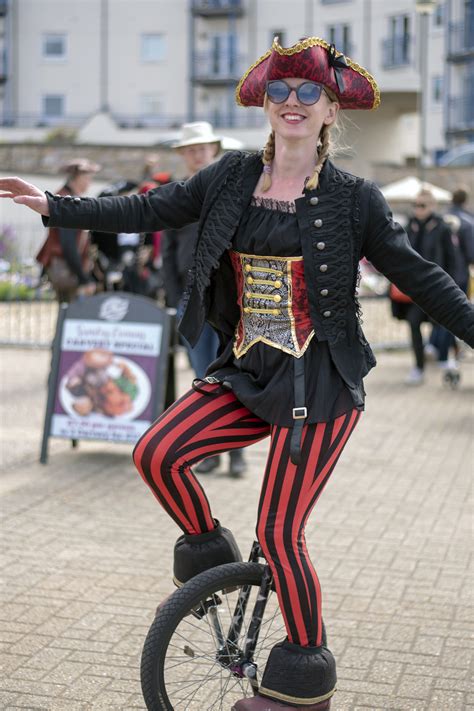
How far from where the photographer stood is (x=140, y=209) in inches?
148

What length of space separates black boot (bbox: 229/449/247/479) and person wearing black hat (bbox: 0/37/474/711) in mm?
3806

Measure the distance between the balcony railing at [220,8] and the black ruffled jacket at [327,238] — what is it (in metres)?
48.7

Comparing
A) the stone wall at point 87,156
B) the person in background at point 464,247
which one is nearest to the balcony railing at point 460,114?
the stone wall at point 87,156

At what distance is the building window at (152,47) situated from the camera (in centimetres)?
5197

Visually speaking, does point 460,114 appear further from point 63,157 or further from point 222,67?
point 63,157

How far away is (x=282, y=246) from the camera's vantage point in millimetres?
3547

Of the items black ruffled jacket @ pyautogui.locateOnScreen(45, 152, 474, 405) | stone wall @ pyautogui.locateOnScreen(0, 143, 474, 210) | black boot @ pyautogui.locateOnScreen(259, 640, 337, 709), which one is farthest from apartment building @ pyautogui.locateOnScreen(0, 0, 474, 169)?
black boot @ pyautogui.locateOnScreen(259, 640, 337, 709)

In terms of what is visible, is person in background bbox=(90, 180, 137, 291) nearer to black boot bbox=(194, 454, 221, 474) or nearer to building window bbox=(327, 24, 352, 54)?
black boot bbox=(194, 454, 221, 474)

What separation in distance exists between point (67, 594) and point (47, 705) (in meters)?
1.24

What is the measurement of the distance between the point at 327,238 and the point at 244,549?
273cm

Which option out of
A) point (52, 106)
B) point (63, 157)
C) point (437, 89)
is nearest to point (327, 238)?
point (63, 157)

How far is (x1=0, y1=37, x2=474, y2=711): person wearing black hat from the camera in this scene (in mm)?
3521

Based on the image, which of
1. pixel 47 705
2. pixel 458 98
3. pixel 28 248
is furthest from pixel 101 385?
pixel 458 98

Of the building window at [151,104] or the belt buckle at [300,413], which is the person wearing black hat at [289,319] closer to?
the belt buckle at [300,413]
